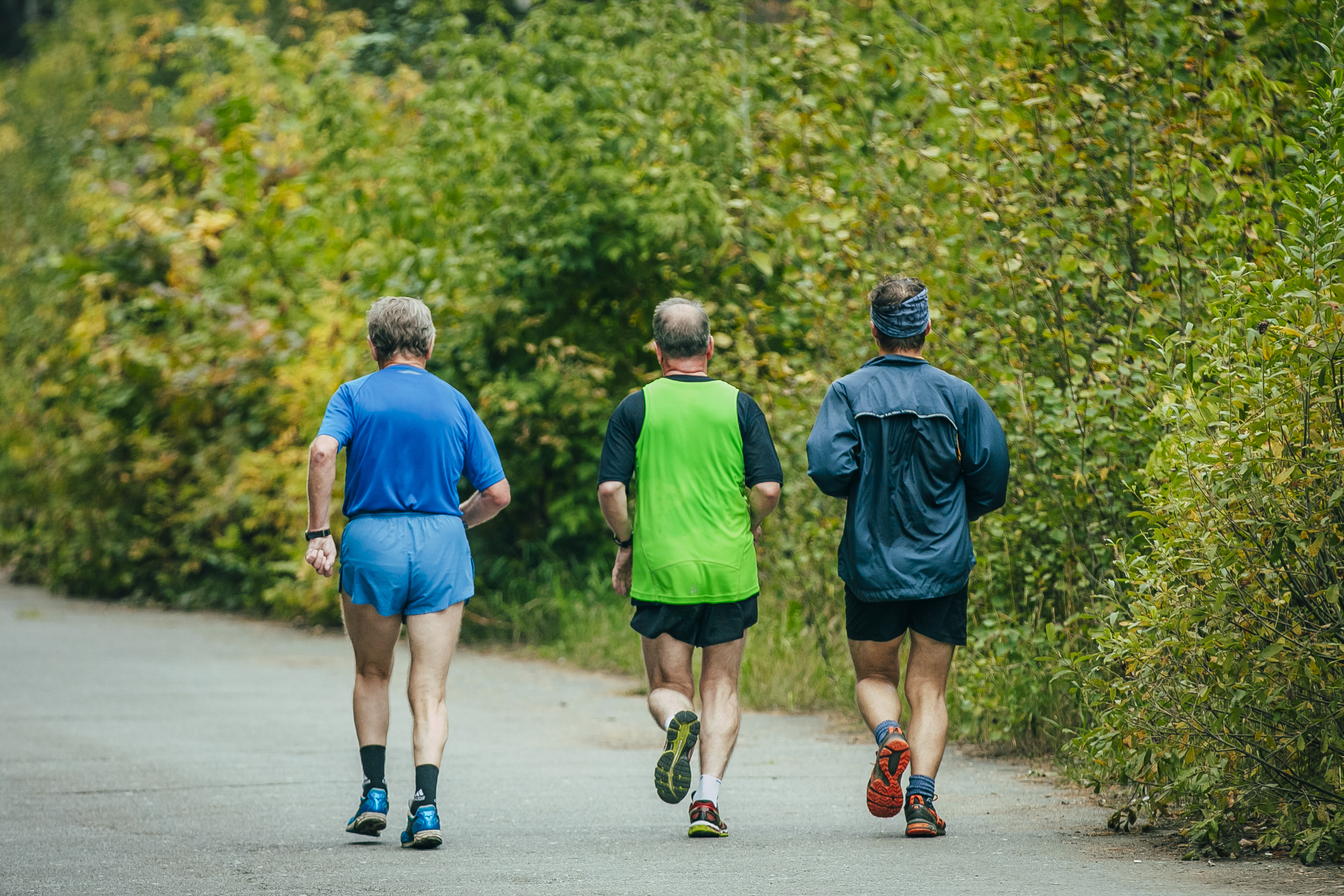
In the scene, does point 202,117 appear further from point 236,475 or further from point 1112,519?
point 1112,519

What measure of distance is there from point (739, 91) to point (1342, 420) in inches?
286

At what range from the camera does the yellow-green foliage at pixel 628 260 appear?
22.6 ft

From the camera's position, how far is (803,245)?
972 cm

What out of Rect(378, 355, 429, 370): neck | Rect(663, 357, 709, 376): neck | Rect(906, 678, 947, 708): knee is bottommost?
Rect(906, 678, 947, 708): knee

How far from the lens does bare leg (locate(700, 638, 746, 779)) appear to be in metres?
5.50

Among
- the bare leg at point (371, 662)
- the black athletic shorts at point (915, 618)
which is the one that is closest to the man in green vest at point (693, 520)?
the black athletic shorts at point (915, 618)

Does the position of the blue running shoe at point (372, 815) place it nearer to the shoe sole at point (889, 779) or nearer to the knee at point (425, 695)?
the knee at point (425, 695)

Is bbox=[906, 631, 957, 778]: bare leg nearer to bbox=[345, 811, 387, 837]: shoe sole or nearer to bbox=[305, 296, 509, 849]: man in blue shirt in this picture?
bbox=[305, 296, 509, 849]: man in blue shirt

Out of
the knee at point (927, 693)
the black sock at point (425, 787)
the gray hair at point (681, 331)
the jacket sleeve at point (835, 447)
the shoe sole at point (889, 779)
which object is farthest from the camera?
the gray hair at point (681, 331)

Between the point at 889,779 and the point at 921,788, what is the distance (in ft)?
0.80

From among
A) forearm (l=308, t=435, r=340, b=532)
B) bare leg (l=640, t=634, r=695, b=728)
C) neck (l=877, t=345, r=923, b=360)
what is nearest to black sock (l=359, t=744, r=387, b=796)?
forearm (l=308, t=435, r=340, b=532)

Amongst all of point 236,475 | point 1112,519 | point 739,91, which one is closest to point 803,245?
point 739,91

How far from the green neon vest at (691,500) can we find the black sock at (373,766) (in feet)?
3.51

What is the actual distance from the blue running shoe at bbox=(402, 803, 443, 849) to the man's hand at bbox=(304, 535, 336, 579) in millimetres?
885
